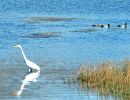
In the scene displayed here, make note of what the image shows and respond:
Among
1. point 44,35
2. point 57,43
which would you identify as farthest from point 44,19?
point 57,43

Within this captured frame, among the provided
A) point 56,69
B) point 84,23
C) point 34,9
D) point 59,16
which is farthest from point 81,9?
point 56,69

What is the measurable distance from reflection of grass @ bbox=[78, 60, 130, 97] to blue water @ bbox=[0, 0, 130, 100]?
0.52 meters

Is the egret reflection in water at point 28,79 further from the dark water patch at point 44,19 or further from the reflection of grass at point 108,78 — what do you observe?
the dark water patch at point 44,19

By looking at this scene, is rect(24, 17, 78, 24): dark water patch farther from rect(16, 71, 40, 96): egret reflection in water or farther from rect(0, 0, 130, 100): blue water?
rect(16, 71, 40, 96): egret reflection in water

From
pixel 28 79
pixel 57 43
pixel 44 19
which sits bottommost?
pixel 44 19

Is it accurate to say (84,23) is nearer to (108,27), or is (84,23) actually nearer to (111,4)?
(108,27)

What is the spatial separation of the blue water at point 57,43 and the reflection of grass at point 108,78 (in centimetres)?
52

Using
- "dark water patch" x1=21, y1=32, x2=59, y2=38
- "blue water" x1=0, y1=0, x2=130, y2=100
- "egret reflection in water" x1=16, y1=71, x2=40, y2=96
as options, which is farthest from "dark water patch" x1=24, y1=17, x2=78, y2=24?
"egret reflection in water" x1=16, y1=71, x2=40, y2=96

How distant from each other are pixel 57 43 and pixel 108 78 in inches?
488

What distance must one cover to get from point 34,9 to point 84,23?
12012mm

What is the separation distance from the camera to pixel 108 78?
20797 millimetres

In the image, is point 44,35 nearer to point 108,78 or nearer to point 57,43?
point 57,43

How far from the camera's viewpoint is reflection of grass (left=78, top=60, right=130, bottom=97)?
2008cm

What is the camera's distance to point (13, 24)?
41.6 m
